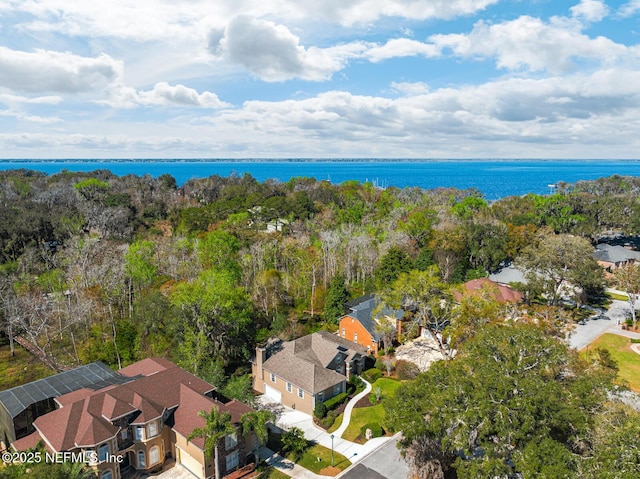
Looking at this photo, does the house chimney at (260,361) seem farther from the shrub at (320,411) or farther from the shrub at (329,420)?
the shrub at (329,420)

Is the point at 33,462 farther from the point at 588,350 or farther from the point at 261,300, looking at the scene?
the point at 588,350

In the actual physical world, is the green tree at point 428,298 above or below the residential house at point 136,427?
above

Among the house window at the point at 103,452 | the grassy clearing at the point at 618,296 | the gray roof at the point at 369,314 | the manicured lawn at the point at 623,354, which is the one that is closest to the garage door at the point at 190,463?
the house window at the point at 103,452

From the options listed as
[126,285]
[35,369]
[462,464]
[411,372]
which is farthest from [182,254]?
[462,464]

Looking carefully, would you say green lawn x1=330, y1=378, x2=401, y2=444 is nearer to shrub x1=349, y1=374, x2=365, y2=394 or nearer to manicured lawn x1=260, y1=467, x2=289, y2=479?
shrub x1=349, y1=374, x2=365, y2=394

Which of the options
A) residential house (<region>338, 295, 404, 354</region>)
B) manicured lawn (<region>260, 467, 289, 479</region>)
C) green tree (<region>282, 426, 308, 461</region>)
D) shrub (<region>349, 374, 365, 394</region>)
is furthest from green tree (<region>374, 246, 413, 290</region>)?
manicured lawn (<region>260, 467, 289, 479</region>)
